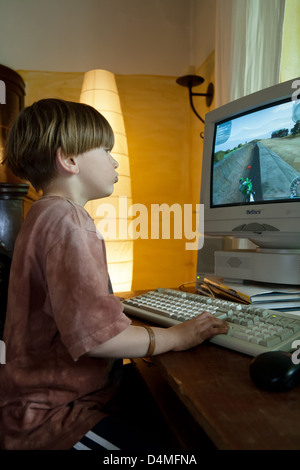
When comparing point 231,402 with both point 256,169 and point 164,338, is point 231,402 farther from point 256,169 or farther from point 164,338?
point 256,169

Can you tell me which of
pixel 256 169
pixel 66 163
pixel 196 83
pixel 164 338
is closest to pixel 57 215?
pixel 66 163

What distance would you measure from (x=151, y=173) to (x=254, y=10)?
1087 millimetres

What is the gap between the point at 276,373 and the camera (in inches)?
18.3

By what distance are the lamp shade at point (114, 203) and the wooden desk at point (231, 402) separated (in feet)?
3.97

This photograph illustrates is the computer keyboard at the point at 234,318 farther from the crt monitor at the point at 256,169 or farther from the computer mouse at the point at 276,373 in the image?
the crt monitor at the point at 256,169

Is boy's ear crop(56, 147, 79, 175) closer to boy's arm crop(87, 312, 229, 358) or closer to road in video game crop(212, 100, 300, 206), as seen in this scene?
boy's arm crop(87, 312, 229, 358)

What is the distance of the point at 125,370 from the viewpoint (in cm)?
100

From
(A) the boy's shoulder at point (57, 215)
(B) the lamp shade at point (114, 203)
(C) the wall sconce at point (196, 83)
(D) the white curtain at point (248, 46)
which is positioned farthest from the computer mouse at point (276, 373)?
(C) the wall sconce at point (196, 83)

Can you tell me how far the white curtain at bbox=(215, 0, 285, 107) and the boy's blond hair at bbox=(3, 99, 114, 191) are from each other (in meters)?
0.84

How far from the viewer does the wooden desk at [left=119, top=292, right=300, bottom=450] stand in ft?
1.21

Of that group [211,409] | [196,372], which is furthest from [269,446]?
[196,372]

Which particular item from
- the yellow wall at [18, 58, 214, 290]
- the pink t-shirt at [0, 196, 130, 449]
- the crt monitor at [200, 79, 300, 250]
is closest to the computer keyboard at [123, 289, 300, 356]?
the pink t-shirt at [0, 196, 130, 449]

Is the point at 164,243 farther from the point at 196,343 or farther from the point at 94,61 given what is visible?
the point at 196,343

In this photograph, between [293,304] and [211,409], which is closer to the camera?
[211,409]
